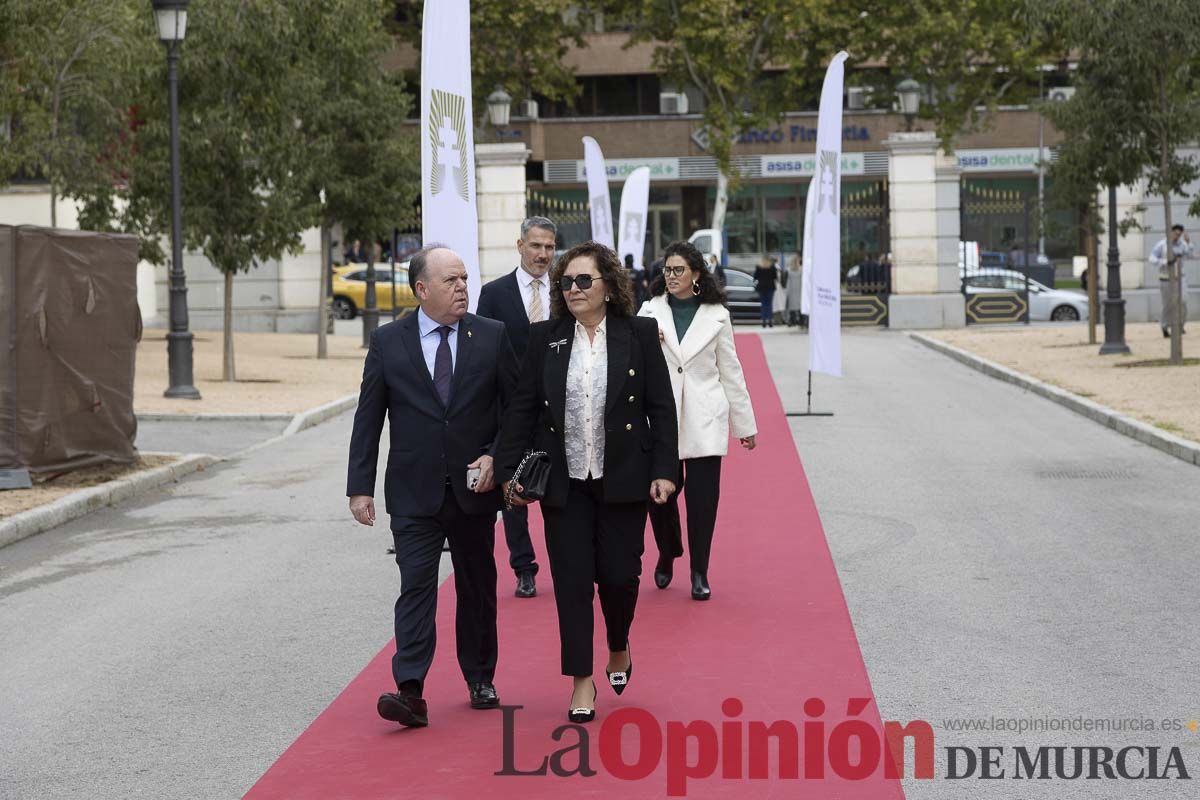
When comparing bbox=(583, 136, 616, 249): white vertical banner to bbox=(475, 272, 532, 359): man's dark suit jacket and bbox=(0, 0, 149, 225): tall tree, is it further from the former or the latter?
bbox=(475, 272, 532, 359): man's dark suit jacket

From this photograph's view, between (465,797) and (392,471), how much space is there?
1.47 metres

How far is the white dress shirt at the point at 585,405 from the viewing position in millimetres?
6629

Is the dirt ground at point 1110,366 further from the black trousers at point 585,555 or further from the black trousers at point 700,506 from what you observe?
the black trousers at point 585,555

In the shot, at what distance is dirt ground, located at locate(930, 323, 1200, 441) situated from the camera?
61.0 feet

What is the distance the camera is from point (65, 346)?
14016mm

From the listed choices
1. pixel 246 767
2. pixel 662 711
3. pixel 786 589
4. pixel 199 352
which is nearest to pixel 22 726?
pixel 246 767

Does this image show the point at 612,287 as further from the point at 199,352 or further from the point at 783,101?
the point at 783,101

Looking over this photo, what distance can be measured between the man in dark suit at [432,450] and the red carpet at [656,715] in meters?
0.37

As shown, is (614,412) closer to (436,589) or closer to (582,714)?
(436,589)

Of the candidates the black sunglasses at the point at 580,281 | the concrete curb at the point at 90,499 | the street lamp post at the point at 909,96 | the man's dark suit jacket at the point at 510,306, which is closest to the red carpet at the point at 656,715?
the man's dark suit jacket at the point at 510,306

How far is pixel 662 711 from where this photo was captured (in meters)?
6.86

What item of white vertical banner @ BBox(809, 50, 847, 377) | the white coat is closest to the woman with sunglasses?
the white coat

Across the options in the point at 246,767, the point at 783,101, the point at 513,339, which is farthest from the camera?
the point at 783,101

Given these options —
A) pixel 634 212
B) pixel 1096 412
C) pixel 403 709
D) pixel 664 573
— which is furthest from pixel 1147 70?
pixel 403 709
